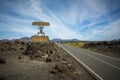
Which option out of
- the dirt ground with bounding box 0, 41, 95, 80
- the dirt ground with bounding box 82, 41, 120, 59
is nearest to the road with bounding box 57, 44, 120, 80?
the dirt ground with bounding box 0, 41, 95, 80

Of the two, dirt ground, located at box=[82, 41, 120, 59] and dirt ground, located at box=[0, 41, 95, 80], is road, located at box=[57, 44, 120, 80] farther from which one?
dirt ground, located at box=[82, 41, 120, 59]

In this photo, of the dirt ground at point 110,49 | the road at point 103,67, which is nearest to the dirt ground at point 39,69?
the road at point 103,67

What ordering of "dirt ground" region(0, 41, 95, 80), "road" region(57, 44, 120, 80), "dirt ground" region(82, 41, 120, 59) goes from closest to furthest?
"dirt ground" region(0, 41, 95, 80) < "road" region(57, 44, 120, 80) < "dirt ground" region(82, 41, 120, 59)

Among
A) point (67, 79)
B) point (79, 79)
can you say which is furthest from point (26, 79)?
point (79, 79)

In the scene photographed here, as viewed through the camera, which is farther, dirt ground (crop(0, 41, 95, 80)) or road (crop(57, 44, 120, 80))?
road (crop(57, 44, 120, 80))

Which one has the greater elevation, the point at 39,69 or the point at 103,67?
the point at 39,69

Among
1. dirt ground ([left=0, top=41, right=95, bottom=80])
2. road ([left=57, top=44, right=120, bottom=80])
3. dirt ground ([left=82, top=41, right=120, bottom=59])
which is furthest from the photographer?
dirt ground ([left=82, top=41, right=120, bottom=59])

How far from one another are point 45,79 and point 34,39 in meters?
16.4

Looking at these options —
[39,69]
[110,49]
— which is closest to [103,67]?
[39,69]

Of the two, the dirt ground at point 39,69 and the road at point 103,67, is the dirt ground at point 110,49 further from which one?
the dirt ground at point 39,69

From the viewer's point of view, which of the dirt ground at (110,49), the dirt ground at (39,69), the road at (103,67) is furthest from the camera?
Result: the dirt ground at (110,49)

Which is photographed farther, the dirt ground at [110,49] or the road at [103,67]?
the dirt ground at [110,49]

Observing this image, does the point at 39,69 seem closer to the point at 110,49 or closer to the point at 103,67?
the point at 103,67

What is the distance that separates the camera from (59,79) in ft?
25.2
